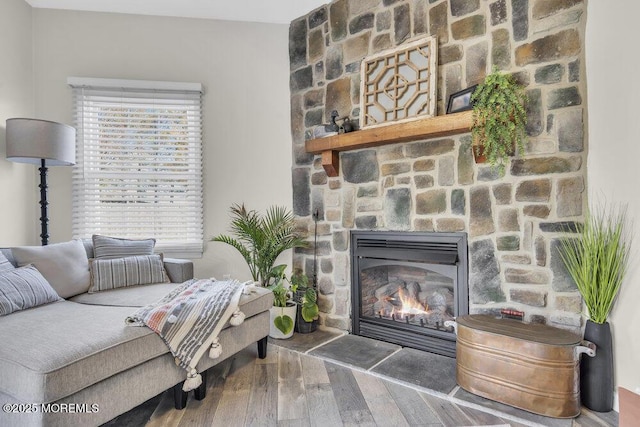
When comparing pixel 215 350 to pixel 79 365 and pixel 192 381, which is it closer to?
pixel 192 381

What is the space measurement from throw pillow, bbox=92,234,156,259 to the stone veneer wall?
1336mm

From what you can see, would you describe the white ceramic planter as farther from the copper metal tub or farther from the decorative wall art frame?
the decorative wall art frame

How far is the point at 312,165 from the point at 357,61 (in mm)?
949

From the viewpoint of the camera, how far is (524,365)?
5.69 feet

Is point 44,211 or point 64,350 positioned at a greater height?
point 44,211

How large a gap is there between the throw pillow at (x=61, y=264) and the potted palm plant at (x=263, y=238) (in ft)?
3.23

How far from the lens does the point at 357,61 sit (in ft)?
9.21

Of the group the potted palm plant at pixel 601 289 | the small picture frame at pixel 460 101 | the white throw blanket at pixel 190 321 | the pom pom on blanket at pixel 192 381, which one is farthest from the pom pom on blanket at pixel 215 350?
the small picture frame at pixel 460 101

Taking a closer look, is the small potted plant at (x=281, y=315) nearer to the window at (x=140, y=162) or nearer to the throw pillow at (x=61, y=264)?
the window at (x=140, y=162)

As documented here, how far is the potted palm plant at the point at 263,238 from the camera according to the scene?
2939mm

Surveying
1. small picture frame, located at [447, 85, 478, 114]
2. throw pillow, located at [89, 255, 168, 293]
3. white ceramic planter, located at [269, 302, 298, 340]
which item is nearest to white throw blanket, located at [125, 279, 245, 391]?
throw pillow, located at [89, 255, 168, 293]

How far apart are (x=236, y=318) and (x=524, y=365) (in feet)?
5.10

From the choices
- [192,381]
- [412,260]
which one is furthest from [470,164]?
[192,381]

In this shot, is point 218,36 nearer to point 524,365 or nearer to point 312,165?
point 312,165
